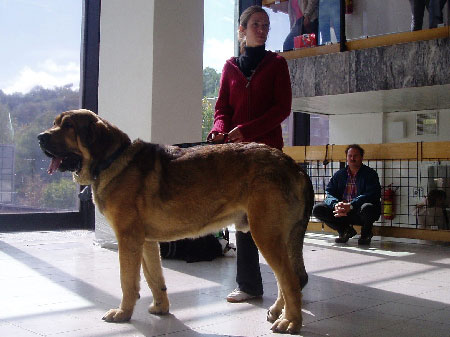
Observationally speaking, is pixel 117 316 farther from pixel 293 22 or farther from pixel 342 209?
pixel 293 22

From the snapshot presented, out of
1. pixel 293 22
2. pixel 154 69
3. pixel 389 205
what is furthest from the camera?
pixel 293 22

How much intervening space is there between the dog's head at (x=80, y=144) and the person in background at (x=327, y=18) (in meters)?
4.85

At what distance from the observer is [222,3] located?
27.4 feet

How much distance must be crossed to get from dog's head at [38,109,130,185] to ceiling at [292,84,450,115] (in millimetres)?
4312

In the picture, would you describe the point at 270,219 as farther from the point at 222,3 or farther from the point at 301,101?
the point at 222,3

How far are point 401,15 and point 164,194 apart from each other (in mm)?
4925

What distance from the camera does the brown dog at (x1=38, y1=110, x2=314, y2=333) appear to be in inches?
106

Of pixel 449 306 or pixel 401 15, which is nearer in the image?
pixel 449 306

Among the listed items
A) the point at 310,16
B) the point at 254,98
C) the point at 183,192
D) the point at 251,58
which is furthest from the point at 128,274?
the point at 310,16

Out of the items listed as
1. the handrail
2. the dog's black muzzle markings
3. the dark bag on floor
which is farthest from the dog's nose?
the handrail

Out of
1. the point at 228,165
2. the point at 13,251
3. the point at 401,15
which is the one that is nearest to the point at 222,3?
the point at 401,15

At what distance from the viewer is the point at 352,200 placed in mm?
6441

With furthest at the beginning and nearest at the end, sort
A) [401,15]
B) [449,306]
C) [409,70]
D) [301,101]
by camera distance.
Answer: [301,101] → [401,15] → [409,70] → [449,306]

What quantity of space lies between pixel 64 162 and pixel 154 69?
240cm
